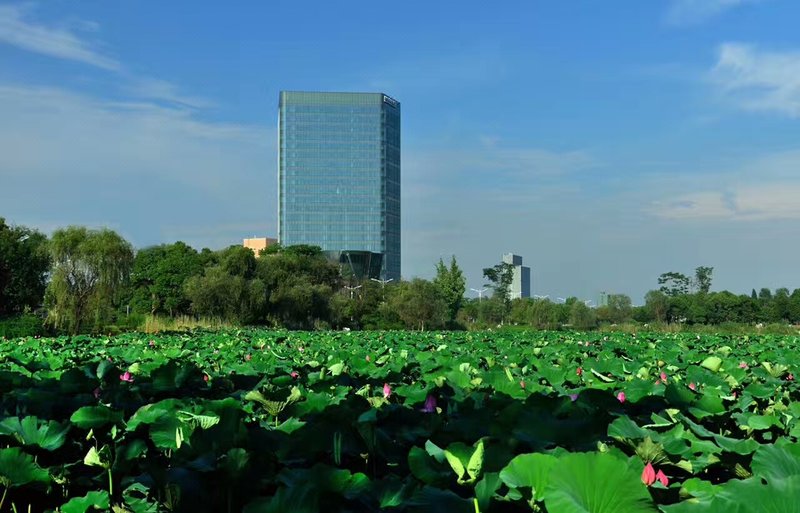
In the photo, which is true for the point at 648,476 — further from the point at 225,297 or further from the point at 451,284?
the point at 451,284

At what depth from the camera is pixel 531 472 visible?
1702 mm

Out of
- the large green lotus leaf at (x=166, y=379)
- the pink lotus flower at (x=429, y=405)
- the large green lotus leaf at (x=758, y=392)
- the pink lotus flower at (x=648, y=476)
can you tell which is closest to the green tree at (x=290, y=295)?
the large green lotus leaf at (x=166, y=379)

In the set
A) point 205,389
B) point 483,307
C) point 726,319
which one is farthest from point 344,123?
point 205,389

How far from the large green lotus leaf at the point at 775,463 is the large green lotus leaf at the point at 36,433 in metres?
2.55

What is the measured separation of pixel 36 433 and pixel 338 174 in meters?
178

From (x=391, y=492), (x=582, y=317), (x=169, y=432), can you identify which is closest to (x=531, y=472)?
(x=391, y=492)

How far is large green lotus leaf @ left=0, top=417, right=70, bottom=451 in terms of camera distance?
2883 millimetres

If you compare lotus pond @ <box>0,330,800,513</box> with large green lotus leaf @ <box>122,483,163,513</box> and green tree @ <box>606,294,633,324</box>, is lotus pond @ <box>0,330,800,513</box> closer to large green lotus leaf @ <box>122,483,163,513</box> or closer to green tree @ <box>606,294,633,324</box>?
large green lotus leaf @ <box>122,483,163,513</box>

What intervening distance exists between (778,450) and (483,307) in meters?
77.8

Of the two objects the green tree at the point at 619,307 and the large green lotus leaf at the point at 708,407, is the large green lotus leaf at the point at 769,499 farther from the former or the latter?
the green tree at the point at 619,307

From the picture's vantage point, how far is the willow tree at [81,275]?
3234 cm

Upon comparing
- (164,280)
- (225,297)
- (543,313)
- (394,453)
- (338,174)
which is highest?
(338,174)

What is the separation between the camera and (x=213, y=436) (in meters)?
2.48

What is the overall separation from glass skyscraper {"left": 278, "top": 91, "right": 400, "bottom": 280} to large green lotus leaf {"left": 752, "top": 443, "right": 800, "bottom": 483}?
172356 mm
